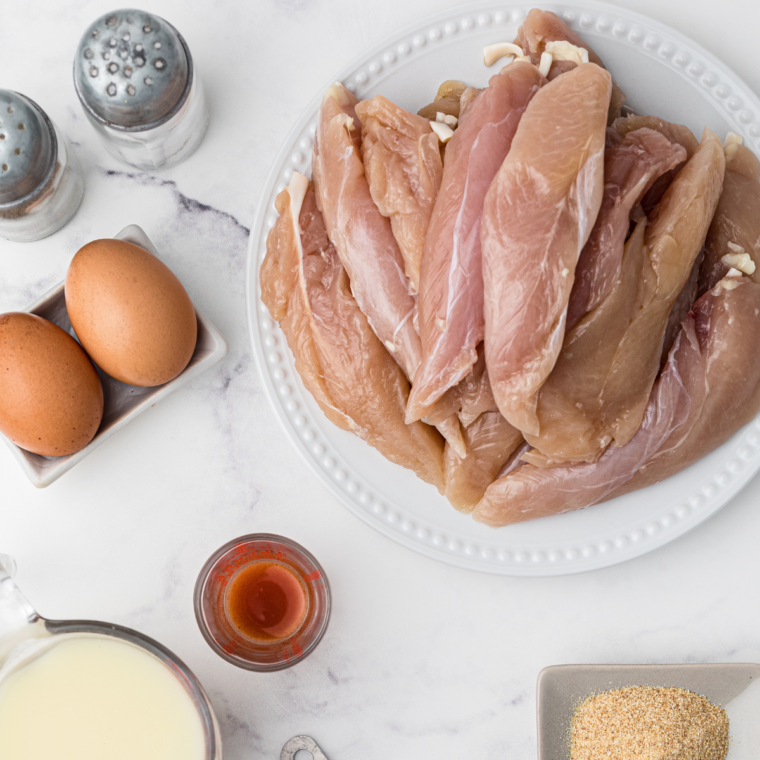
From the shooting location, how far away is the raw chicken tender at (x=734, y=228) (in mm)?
1224

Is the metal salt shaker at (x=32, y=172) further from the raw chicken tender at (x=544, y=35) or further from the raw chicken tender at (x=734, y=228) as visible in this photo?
the raw chicken tender at (x=734, y=228)

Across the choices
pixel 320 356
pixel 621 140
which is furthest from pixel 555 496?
pixel 621 140

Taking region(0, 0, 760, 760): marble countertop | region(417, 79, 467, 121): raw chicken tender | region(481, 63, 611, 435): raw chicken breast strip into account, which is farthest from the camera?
region(0, 0, 760, 760): marble countertop

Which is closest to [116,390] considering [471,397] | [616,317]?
[471,397]

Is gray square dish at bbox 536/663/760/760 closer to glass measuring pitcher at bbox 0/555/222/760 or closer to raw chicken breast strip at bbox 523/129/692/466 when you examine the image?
raw chicken breast strip at bbox 523/129/692/466

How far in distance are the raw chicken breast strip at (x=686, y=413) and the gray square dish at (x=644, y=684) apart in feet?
1.20

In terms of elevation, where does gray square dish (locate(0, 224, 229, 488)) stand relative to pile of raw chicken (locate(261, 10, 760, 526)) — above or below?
below

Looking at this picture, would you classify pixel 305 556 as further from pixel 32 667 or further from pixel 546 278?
pixel 546 278

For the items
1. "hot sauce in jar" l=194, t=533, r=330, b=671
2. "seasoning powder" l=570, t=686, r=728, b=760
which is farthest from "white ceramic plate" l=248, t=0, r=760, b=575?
"seasoning powder" l=570, t=686, r=728, b=760

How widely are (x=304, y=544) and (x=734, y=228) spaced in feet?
3.29

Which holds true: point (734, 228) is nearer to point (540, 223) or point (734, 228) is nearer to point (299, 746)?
point (540, 223)

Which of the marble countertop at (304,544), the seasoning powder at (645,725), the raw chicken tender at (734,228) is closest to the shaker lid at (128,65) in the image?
the marble countertop at (304,544)

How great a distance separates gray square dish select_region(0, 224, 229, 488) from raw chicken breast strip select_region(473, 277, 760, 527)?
608mm

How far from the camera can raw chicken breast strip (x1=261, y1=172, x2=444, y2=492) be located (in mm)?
1232
